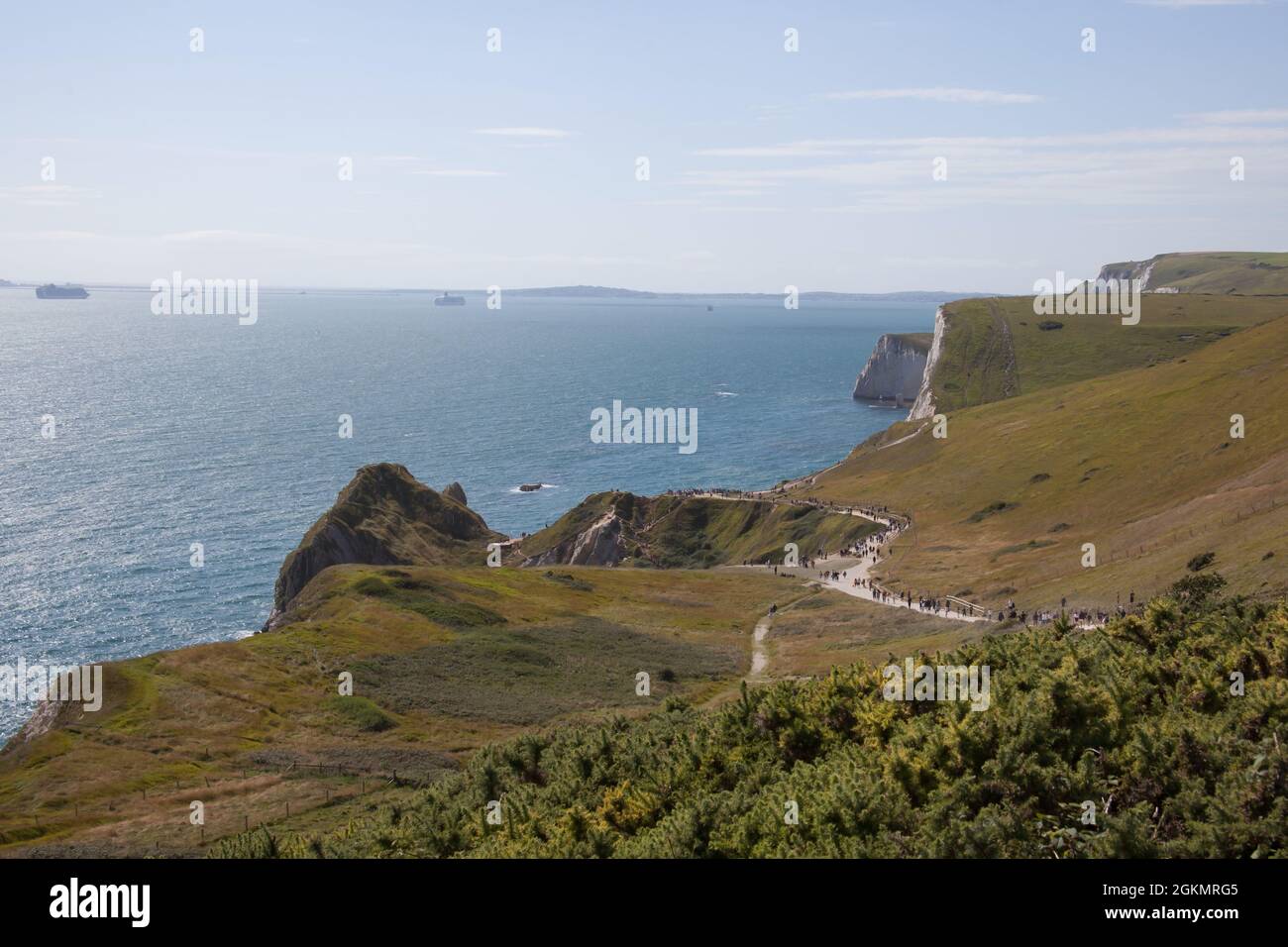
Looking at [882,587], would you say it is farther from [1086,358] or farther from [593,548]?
[1086,358]

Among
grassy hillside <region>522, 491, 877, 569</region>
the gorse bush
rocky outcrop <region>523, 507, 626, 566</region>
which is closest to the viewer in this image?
the gorse bush

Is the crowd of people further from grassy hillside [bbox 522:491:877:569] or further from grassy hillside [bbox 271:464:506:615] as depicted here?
grassy hillside [bbox 271:464:506:615]

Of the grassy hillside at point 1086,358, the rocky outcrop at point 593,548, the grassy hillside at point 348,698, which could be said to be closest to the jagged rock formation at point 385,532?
the rocky outcrop at point 593,548

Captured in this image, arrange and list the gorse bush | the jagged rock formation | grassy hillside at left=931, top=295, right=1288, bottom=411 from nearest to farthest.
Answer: the gorse bush < the jagged rock formation < grassy hillside at left=931, top=295, right=1288, bottom=411

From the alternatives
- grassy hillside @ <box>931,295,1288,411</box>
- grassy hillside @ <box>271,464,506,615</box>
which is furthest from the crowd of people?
grassy hillside @ <box>931,295,1288,411</box>
